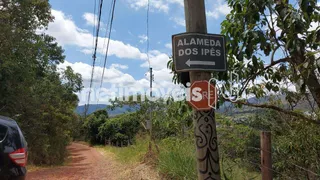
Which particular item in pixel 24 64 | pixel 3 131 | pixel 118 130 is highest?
pixel 24 64

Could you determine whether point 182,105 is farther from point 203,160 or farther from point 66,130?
point 66,130

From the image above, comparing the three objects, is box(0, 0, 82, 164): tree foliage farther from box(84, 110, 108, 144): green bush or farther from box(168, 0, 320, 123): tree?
box(84, 110, 108, 144): green bush

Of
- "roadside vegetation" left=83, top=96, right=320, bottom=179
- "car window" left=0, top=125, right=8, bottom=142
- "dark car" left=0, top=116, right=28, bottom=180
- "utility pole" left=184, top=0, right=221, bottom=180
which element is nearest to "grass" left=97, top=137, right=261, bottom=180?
"roadside vegetation" left=83, top=96, right=320, bottom=179

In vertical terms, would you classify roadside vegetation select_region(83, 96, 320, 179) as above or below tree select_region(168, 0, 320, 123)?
below

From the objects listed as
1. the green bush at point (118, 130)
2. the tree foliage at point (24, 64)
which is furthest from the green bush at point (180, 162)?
the green bush at point (118, 130)

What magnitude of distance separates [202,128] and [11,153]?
239 cm

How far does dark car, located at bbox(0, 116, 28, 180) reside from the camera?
361 centimetres

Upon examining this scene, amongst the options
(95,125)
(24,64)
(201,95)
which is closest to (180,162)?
(201,95)

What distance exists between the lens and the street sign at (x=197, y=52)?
123 inches

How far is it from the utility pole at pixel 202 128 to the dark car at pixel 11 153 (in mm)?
2258

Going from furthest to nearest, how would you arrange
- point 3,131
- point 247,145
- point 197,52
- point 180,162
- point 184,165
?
point 180,162, point 184,165, point 247,145, point 3,131, point 197,52

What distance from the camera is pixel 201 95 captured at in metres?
3.17

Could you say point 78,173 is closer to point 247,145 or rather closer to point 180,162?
point 180,162

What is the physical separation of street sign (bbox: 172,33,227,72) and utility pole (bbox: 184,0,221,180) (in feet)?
0.29
